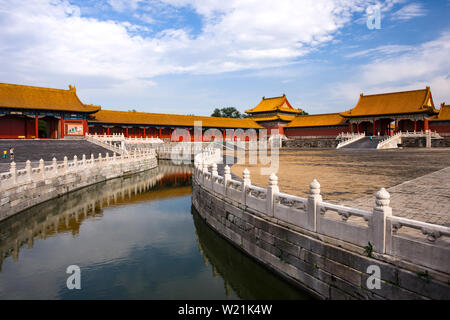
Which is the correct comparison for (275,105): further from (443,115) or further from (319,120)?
(443,115)

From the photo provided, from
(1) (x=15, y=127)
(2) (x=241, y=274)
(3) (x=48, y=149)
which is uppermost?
(1) (x=15, y=127)

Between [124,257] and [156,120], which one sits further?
[156,120]

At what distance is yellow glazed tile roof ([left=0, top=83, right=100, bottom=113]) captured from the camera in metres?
32.8

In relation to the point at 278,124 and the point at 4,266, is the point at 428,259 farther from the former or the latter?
the point at 278,124

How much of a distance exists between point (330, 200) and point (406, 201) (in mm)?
1794

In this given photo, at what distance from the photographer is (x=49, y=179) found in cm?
1556

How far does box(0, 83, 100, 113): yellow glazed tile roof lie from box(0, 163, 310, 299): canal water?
75.6 feet

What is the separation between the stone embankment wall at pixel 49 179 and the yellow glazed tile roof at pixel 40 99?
13.9 metres

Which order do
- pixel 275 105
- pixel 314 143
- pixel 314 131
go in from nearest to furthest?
pixel 314 143
pixel 314 131
pixel 275 105

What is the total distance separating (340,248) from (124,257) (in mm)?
6124

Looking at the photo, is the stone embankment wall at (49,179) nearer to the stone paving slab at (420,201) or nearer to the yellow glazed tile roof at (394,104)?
the stone paving slab at (420,201)

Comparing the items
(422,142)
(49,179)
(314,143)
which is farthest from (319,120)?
(49,179)

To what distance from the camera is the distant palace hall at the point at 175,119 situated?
1335 inches
